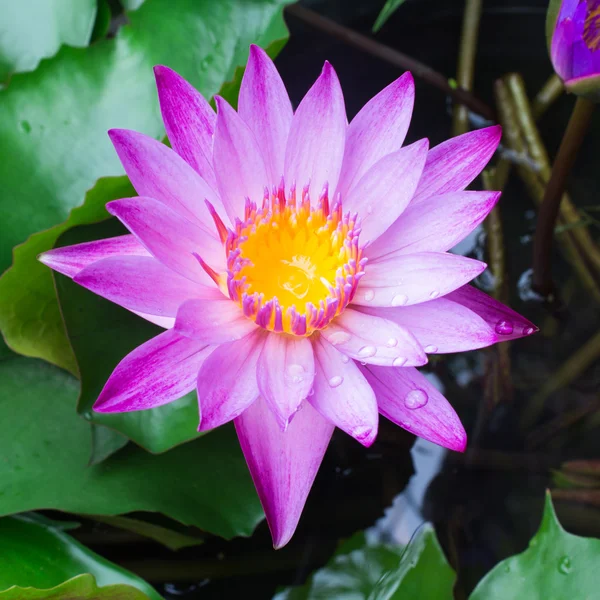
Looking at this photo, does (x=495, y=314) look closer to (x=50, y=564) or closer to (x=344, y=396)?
(x=344, y=396)

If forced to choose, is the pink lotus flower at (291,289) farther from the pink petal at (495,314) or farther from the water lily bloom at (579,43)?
the water lily bloom at (579,43)

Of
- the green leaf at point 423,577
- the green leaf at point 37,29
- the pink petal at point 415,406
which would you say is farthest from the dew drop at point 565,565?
the green leaf at point 37,29

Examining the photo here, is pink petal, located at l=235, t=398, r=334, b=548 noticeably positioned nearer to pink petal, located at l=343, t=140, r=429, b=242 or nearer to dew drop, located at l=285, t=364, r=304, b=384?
dew drop, located at l=285, t=364, r=304, b=384

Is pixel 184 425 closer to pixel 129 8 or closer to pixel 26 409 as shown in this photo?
pixel 26 409

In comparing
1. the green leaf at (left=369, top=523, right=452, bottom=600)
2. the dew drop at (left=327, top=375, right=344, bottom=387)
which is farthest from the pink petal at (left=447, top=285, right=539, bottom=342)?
the green leaf at (left=369, top=523, right=452, bottom=600)

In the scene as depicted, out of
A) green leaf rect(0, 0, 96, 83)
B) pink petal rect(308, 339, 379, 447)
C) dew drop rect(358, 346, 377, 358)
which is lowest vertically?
pink petal rect(308, 339, 379, 447)

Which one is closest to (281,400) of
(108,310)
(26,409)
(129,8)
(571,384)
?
(108,310)

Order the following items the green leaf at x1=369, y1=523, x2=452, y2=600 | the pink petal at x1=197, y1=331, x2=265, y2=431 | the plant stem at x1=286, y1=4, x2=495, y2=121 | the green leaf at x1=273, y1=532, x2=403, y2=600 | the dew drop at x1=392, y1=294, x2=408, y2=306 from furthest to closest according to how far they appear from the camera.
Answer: the plant stem at x1=286, y1=4, x2=495, y2=121, the green leaf at x1=273, y1=532, x2=403, y2=600, the green leaf at x1=369, y1=523, x2=452, y2=600, the dew drop at x1=392, y1=294, x2=408, y2=306, the pink petal at x1=197, y1=331, x2=265, y2=431
